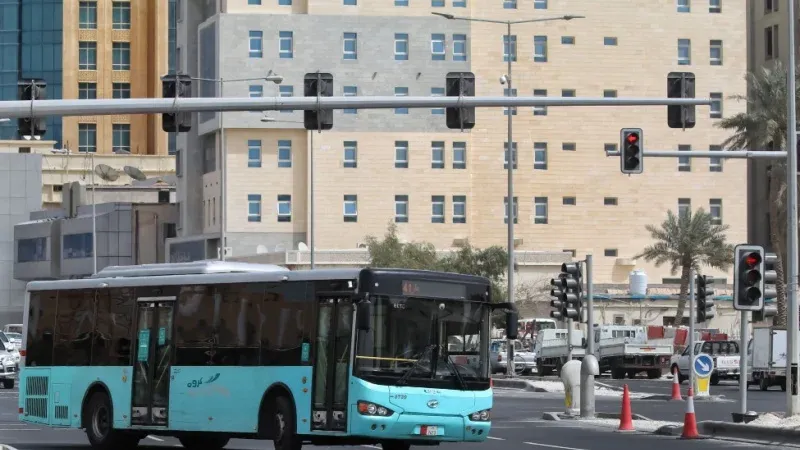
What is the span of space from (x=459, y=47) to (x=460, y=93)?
80706 mm

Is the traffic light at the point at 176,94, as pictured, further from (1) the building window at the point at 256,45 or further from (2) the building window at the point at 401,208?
(2) the building window at the point at 401,208

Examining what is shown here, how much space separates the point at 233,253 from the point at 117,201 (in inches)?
909

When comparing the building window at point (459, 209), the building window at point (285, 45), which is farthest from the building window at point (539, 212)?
the building window at point (285, 45)

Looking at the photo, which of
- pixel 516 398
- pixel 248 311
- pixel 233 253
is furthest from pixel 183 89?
pixel 233 253

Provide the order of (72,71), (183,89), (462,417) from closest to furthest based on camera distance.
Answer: (462,417) → (183,89) → (72,71)

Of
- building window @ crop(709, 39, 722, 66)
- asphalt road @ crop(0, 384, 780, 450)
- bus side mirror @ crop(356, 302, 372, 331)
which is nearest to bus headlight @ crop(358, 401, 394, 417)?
bus side mirror @ crop(356, 302, 372, 331)

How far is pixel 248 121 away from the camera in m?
102

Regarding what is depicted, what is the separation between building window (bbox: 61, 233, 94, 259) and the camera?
112 m

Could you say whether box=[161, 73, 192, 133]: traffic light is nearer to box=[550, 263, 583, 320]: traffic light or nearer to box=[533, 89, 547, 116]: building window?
box=[550, 263, 583, 320]: traffic light

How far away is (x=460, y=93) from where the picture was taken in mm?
25547

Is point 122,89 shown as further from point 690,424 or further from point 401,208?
point 690,424

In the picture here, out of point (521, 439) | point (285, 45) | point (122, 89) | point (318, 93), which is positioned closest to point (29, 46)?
point (122, 89)

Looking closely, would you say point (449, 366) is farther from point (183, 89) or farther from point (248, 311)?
point (183, 89)

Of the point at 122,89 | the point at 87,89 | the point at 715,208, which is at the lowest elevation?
the point at 715,208
